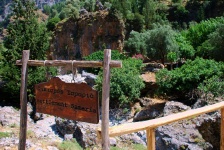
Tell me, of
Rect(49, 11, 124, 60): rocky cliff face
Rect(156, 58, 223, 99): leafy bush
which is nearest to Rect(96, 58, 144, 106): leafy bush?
Rect(156, 58, 223, 99): leafy bush

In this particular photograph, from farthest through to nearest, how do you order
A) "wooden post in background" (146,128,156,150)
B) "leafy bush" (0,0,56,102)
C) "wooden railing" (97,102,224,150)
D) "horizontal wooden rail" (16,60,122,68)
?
"leafy bush" (0,0,56,102)
"horizontal wooden rail" (16,60,122,68)
"wooden post in background" (146,128,156,150)
"wooden railing" (97,102,224,150)

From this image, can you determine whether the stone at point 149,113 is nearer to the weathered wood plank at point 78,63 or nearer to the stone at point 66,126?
the stone at point 66,126

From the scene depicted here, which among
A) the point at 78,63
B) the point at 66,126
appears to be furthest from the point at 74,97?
the point at 66,126

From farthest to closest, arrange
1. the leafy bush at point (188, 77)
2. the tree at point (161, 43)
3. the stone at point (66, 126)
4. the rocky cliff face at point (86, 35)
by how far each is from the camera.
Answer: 1. the rocky cliff face at point (86, 35)
2. the tree at point (161, 43)
3. the leafy bush at point (188, 77)
4. the stone at point (66, 126)

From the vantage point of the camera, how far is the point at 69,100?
3.68 m

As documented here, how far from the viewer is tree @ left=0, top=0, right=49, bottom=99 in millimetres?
17781

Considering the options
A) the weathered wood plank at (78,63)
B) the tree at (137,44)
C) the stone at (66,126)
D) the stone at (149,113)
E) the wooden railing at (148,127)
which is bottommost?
the stone at (149,113)

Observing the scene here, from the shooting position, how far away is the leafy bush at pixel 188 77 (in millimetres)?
15062

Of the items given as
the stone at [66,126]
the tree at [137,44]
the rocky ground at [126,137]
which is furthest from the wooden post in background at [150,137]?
the tree at [137,44]

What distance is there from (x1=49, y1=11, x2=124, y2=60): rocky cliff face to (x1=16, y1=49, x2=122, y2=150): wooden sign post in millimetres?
30261

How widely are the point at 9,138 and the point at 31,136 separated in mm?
679

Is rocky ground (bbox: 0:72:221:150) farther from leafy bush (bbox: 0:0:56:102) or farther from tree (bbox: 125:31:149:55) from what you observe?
tree (bbox: 125:31:149:55)

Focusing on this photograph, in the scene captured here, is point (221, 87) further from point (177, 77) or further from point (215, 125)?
point (215, 125)

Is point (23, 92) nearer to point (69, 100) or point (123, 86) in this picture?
point (69, 100)
